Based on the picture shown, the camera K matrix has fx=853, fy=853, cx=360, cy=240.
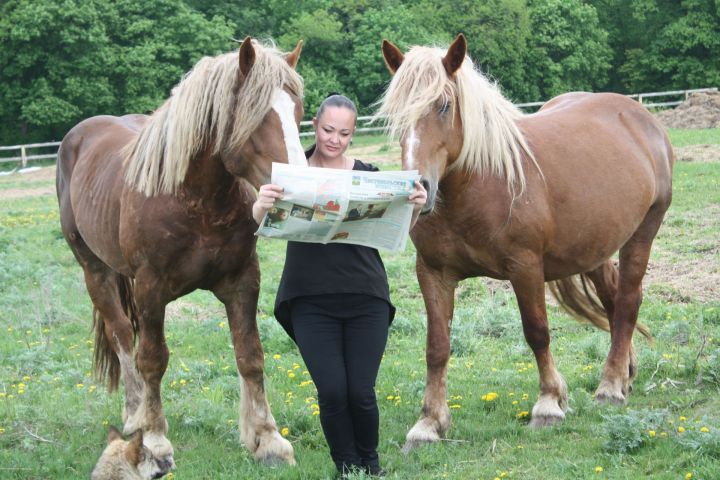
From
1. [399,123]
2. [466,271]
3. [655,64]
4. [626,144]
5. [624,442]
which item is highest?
[399,123]

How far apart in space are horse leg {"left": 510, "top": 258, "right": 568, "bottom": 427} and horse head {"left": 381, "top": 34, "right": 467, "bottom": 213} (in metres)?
0.83

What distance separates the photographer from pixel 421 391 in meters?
6.10

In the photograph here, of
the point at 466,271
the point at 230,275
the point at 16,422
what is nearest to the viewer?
the point at 230,275

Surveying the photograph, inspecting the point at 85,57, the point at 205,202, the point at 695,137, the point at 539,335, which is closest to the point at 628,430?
the point at 539,335

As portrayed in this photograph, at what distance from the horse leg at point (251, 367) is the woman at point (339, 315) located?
0.58 metres

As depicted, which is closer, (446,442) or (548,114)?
(446,442)

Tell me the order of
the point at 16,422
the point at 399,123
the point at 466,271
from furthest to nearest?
the point at 16,422 < the point at 466,271 < the point at 399,123

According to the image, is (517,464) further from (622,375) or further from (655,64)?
(655,64)

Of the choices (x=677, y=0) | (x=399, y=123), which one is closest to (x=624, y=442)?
(x=399, y=123)

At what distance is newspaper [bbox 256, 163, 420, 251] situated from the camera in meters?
3.88

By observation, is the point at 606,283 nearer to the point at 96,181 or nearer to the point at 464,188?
the point at 464,188

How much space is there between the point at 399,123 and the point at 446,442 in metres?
1.95

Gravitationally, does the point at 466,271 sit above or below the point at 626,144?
below

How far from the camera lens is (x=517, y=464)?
4.68 m
